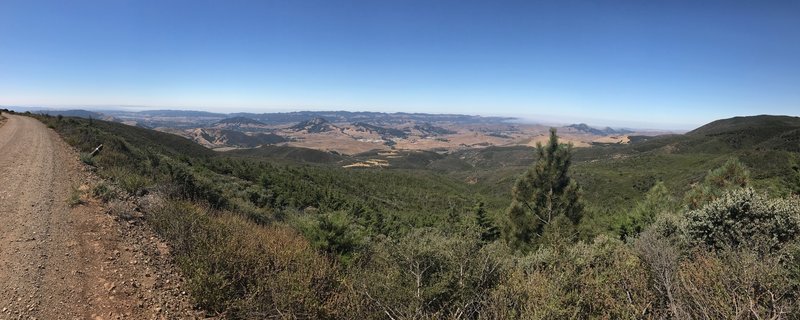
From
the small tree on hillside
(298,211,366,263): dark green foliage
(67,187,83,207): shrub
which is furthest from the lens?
the small tree on hillside

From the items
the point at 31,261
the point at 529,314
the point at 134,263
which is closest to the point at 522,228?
the point at 529,314

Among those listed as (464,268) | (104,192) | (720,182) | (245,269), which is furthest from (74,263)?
(720,182)

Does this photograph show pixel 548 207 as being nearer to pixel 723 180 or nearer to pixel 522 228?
pixel 522 228

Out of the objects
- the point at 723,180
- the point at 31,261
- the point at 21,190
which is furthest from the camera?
the point at 723,180

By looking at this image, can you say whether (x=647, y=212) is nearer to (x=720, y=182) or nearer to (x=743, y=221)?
(x=720, y=182)

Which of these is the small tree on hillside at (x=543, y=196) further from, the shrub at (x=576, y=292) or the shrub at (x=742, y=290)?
the shrub at (x=742, y=290)

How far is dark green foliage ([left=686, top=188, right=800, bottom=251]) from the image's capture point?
39.3ft

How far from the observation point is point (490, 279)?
29.5 feet

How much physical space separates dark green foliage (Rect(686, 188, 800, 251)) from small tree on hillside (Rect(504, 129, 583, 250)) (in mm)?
8247

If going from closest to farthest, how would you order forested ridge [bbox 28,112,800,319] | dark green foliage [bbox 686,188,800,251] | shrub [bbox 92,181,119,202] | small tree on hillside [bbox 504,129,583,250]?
forested ridge [bbox 28,112,800,319] → shrub [bbox 92,181,119,202] → dark green foliage [bbox 686,188,800,251] → small tree on hillside [bbox 504,129,583,250]

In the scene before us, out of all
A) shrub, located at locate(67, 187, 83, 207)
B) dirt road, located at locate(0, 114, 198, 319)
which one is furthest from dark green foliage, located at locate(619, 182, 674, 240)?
shrub, located at locate(67, 187, 83, 207)

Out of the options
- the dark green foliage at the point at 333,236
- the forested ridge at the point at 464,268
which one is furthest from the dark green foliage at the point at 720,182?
the dark green foliage at the point at 333,236

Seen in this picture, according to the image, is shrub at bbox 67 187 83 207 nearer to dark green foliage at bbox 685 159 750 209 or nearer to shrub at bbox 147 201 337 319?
shrub at bbox 147 201 337 319

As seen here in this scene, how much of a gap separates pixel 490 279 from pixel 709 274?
18.0ft
